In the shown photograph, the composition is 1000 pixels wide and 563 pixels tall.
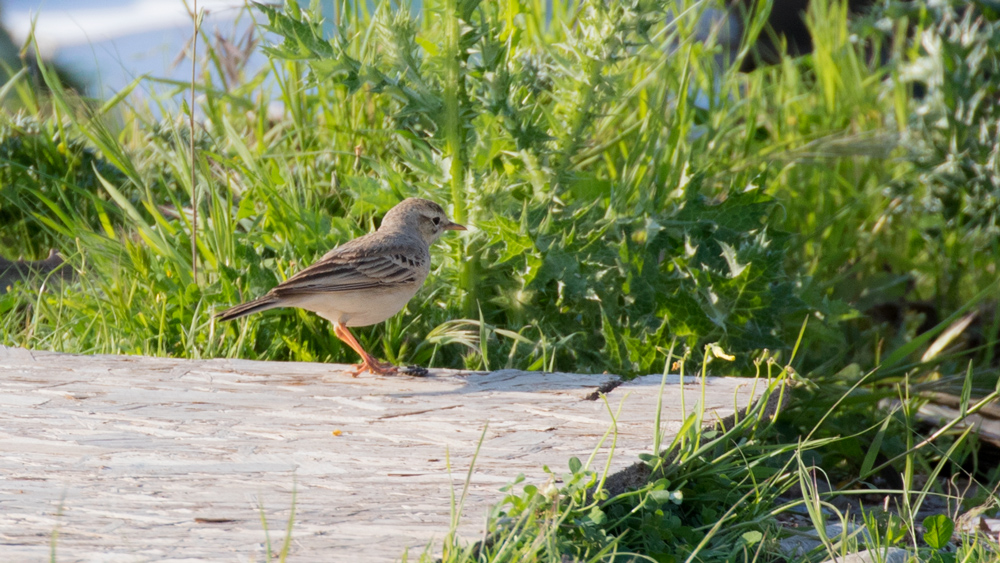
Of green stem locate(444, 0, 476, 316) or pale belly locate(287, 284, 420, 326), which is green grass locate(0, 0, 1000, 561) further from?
pale belly locate(287, 284, 420, 326)

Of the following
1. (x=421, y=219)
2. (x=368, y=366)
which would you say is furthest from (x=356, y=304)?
(x=421, y=219)

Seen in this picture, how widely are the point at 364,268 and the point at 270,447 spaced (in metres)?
1.10

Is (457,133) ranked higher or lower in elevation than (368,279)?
higher

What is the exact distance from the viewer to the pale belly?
371 cm

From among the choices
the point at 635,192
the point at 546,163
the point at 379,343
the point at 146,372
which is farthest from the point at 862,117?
the point at 146,372

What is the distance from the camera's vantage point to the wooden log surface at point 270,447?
89.1 inches

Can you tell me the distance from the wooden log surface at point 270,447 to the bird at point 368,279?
0.77 ft

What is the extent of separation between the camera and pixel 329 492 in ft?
8.34

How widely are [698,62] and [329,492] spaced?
4061 millimetres

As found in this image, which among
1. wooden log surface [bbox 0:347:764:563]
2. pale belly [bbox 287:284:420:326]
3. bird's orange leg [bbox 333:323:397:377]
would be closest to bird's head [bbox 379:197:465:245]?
pale belly [bbox 287:284:420:326]

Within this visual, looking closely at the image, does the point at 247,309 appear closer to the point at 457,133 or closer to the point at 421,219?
the point at 421,219

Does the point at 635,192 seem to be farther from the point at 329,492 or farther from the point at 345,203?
the point at 329,492

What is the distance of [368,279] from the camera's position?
12.3ft

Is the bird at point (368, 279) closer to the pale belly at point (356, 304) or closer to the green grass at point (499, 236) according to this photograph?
the pale belly at point (356, 304)
